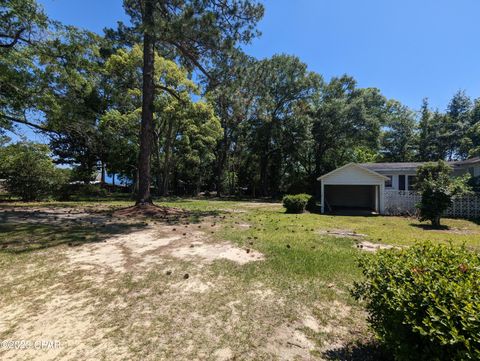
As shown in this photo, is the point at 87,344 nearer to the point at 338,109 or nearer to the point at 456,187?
the point at 456,187

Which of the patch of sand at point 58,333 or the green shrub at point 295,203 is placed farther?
the green shrub at point 295,203

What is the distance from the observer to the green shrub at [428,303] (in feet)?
4.76

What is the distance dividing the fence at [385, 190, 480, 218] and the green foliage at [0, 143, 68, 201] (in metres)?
21.2

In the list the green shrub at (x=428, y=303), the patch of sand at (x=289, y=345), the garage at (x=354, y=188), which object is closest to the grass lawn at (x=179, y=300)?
the patch of sand at (x=289, y=345)

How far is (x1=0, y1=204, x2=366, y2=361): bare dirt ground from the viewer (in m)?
2.36

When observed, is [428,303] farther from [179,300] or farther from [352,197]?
[352,197]

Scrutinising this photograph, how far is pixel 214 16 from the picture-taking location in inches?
407

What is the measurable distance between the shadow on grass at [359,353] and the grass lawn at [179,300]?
12 mm

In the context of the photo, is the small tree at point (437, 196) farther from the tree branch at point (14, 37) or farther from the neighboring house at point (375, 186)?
the tree branch at point (14, 37)

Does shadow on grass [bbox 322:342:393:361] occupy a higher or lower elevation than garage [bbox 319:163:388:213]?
lower

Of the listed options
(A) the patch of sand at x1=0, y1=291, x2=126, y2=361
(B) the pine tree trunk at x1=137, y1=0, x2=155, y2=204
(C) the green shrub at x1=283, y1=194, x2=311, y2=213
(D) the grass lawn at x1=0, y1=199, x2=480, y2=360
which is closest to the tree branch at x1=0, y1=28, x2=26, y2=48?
(B) the pine tree trunk at x1=137, y1=0, x2=155, y2=204

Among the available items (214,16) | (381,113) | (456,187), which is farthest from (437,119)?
(214,16)

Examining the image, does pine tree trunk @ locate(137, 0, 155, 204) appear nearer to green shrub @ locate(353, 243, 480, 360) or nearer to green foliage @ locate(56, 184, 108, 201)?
green foliage @ locate(56, 184, 108, 201)

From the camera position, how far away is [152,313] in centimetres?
295
